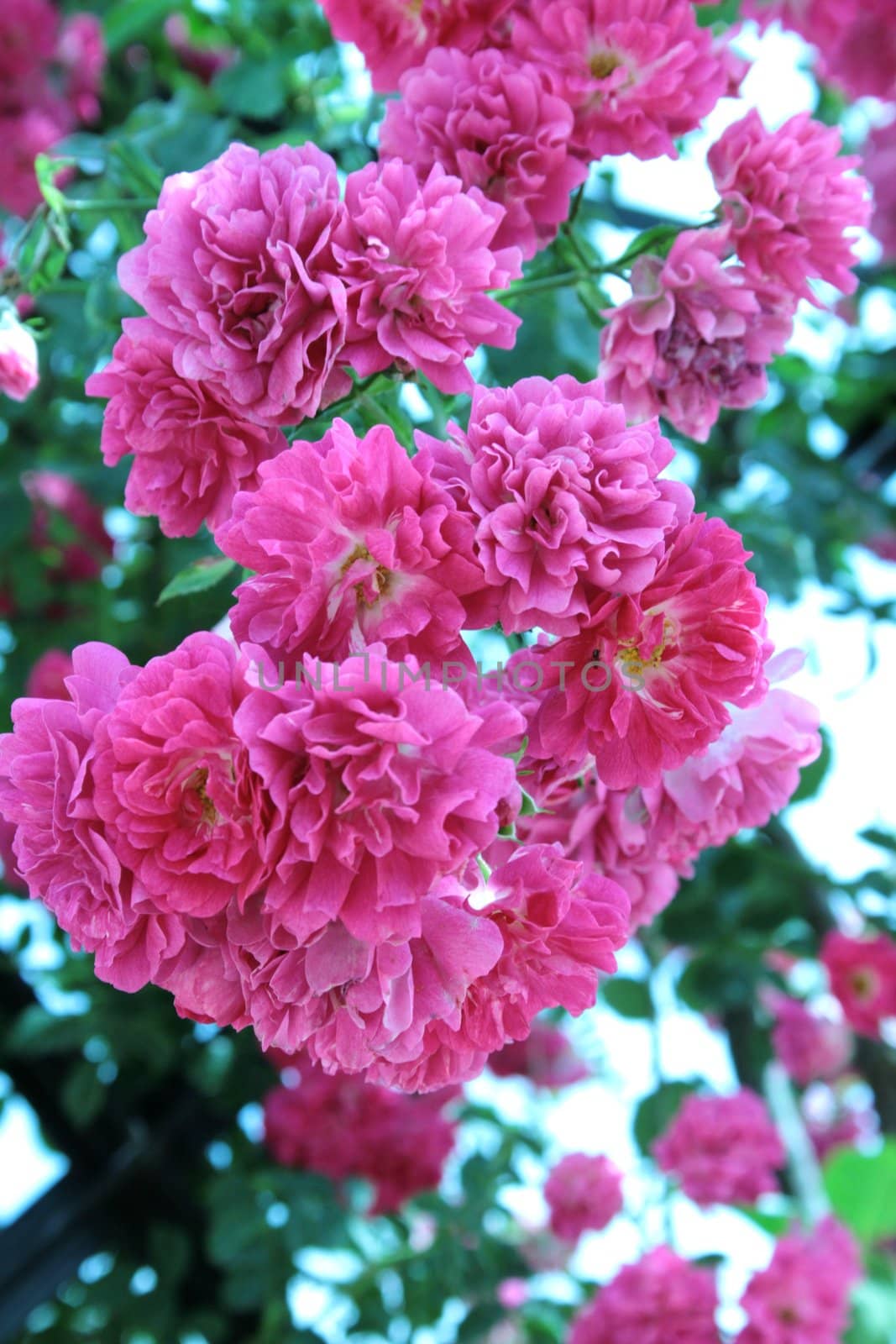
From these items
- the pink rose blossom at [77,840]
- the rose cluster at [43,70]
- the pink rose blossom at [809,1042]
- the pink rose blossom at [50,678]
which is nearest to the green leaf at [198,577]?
the pink rose blossom at [77,840]

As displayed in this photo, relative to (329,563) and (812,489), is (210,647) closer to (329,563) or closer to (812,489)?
(329,563)

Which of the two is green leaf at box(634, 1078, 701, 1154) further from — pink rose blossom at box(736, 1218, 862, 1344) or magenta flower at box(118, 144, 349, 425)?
magenta flower at box(118, 144, 349, 425)

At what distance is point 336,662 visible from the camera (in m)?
0.44

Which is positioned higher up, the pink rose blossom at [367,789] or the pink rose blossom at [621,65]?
the pink rose blossom at [621,65]

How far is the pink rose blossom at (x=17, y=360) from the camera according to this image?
0.63 m

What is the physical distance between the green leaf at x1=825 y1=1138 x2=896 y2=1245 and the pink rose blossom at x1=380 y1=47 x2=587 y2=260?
1.56 m

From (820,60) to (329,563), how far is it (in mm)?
1181

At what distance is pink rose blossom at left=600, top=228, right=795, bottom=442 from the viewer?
58 centimetres

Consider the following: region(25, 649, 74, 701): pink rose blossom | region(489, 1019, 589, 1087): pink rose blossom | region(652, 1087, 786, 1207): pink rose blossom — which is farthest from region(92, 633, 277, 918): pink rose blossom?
region(489, 1019, 589, 1087): pink rose blossom

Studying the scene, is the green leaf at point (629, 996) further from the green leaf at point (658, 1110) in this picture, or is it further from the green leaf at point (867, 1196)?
the green leaf at point (867, 1196)

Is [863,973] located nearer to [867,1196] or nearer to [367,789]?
[867,1196]

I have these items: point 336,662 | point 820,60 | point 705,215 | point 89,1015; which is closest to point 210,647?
point 336,662

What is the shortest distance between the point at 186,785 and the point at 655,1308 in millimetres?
861

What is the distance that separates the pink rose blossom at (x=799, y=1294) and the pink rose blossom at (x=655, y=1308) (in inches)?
1.6
